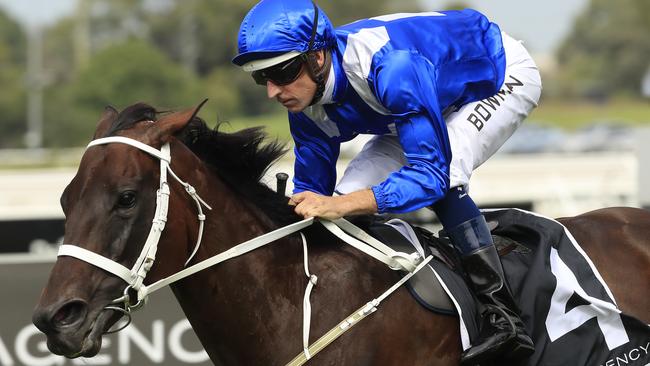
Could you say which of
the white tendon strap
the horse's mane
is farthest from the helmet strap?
the white tendon strap

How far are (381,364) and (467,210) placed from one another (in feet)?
1.92

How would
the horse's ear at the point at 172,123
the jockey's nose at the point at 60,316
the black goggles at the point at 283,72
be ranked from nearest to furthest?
the jockey's nose at the point at 60,316, the horse's ear at the point at 172,123, the black goggles at the point at 283,72

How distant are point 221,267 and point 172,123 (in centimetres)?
47

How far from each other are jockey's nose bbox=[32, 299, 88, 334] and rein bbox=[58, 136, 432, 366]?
10 cm

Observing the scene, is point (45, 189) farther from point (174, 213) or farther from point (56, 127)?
point (56, 127)

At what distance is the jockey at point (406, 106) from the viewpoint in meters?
3.24

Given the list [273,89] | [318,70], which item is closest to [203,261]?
[273,89]

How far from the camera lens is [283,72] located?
3.29m

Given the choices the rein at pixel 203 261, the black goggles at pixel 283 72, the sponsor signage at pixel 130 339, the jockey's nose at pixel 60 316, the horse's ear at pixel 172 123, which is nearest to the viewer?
the jockey's nose at pixel 60 316

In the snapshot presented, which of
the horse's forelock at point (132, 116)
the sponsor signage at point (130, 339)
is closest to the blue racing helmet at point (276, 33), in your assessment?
the horse's forelock at point (132, 116)

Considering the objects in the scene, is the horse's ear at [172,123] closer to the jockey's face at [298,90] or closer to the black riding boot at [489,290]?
the jockey's face at [298,90]

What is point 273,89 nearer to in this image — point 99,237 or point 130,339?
point 99,237

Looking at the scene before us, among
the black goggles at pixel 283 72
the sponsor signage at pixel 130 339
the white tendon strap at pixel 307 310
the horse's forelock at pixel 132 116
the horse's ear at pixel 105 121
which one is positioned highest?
the black goggles at pixel 283 72

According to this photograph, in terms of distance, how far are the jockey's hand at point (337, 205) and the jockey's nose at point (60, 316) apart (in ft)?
2.51
